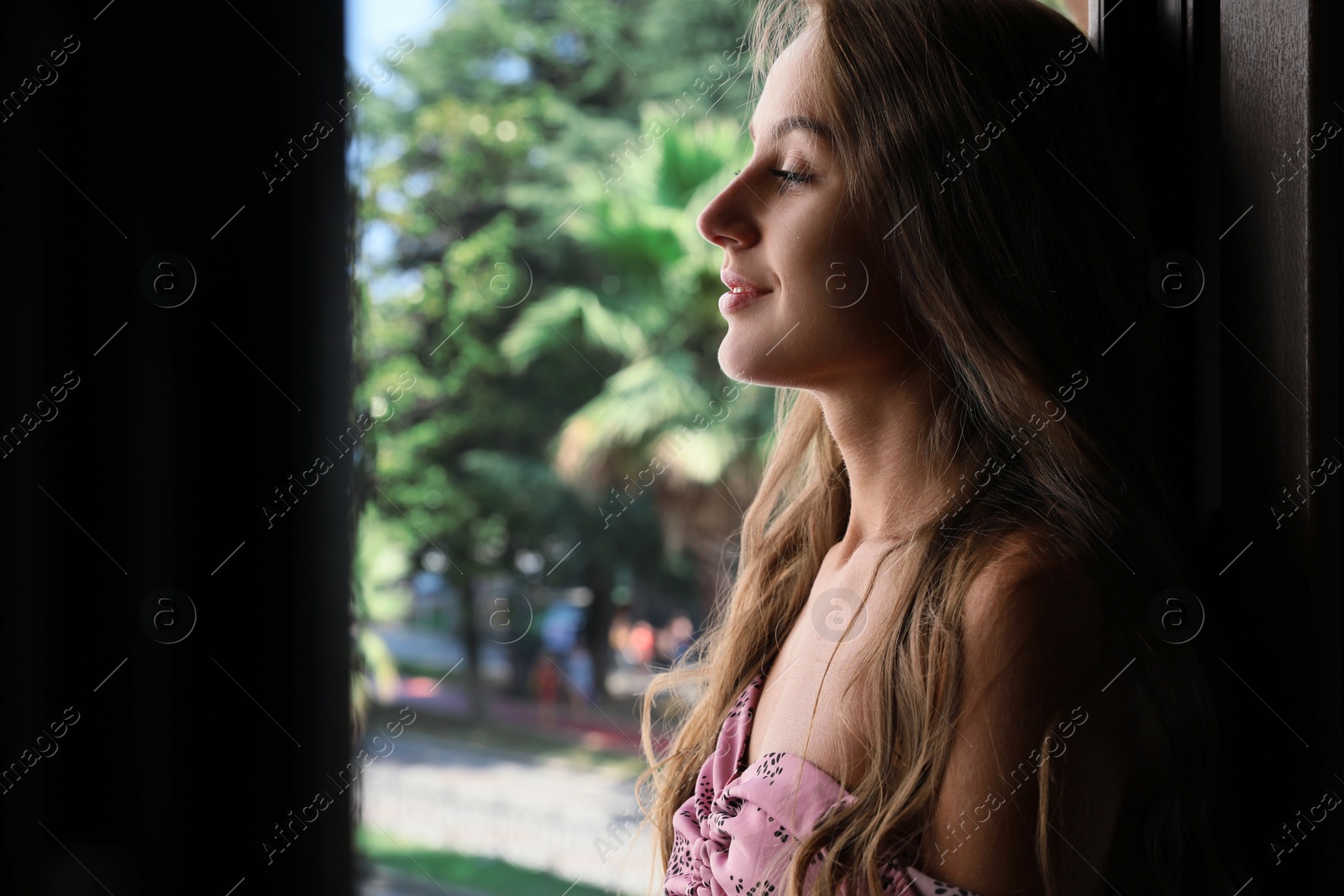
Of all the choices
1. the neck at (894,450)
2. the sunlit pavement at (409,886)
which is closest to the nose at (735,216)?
the neck at (894,450)

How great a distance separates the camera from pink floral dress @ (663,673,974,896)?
681 mm

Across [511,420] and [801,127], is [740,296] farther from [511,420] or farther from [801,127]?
[511,420]

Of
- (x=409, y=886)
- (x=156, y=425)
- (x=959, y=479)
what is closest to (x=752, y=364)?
(x=959, y=479)

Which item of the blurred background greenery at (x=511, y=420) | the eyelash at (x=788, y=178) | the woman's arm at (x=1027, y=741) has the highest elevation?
the blurred background greenery at (x=511, y=420)

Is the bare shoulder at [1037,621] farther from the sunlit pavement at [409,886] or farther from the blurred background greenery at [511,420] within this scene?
the sunlit pavement at [409,886]

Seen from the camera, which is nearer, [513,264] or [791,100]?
[791,100]

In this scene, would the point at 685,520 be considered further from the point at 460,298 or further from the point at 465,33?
the point at 465,33

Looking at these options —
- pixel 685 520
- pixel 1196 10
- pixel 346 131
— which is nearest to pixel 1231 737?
pixel 1196 10

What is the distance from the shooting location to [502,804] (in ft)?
19.3

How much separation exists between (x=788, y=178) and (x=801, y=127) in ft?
0.13

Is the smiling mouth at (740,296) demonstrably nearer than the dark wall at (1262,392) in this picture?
No

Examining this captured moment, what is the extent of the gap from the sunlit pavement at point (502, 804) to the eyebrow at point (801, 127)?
4930mm

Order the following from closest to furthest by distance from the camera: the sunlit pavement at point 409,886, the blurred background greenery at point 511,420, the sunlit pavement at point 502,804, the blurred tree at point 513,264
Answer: the sunlit pavement at point 409,886 < the sunlit pavement at point 502,804 < the blurred background greenery at point 511,420 < the blurred tree at point 513,264

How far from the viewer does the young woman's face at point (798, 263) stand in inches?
29.9
